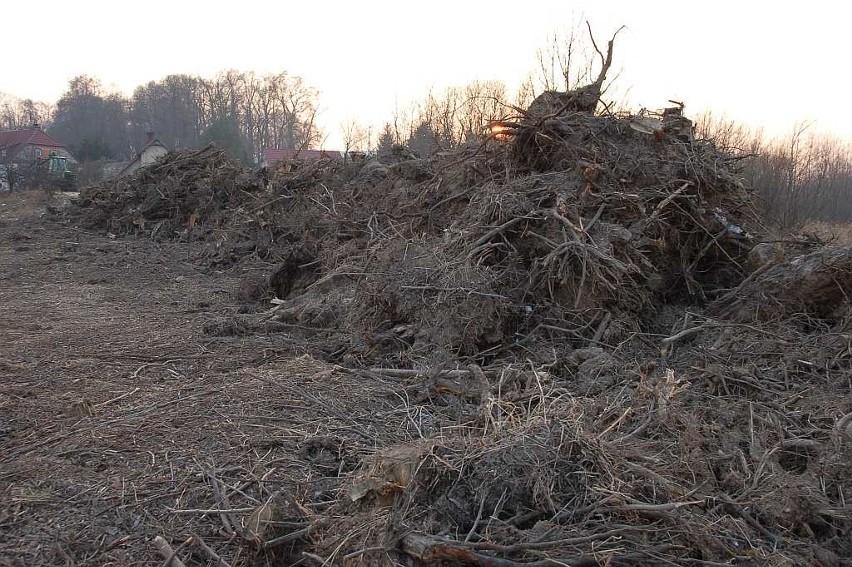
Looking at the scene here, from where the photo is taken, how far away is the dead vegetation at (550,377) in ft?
8.23

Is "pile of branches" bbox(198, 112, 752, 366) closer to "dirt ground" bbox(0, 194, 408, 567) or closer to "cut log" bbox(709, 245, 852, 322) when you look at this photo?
"cut log" bbox(709, 245, 852, 322)

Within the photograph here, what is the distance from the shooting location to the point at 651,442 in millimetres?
3266

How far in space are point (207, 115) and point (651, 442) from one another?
71190 mm

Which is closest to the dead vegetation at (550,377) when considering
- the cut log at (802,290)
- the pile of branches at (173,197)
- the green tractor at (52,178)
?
the cut log at (802,290)

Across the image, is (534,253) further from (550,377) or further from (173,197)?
(173,197)

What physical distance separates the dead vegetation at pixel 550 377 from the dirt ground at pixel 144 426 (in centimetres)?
4

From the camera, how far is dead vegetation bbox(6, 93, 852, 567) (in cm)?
251

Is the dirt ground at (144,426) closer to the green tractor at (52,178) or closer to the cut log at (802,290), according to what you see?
the cut log at (802,290)

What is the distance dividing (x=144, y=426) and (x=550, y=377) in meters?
2.74

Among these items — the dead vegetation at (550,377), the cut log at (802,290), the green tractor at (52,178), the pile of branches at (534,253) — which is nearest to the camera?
the dead vegetation at (550,377)

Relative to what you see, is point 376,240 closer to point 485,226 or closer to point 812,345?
point 485,226

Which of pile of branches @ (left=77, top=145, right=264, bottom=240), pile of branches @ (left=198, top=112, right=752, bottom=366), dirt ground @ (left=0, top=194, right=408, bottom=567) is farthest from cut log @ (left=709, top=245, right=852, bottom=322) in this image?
pile of branches @ (left=77, top=145, right=264, bottom=240)

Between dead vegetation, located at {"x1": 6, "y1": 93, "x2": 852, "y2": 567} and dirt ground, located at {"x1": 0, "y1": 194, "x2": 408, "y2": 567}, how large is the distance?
0.13 ft

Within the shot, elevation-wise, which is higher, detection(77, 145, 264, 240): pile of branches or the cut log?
→ detection(77, 145, 264, 240): pile of branches
